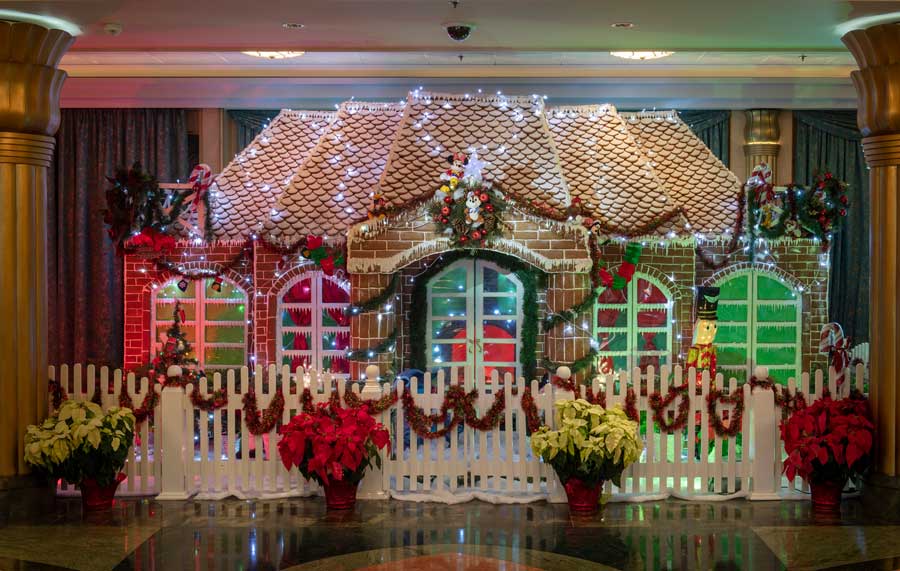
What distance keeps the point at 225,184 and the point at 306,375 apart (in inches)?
107

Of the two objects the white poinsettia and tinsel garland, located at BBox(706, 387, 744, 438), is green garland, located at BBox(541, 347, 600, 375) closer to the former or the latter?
tinsel garland, located at BBox(706, 387, 744, 438)

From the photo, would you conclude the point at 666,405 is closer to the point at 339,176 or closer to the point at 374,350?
the point at 374,350

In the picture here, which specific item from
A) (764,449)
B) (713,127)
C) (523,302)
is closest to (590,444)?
(764,449)

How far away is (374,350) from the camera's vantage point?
11547 millimetres

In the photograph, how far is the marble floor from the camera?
7172 millimetres

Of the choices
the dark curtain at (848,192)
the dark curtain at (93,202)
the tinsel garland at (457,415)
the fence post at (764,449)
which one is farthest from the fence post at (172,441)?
the dark curtain at (848,192)

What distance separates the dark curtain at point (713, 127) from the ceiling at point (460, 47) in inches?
15.1

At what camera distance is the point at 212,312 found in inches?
512

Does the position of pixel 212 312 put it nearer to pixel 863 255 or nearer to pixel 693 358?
pixel 693 358

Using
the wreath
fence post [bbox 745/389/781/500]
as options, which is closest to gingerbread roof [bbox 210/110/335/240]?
the wreath

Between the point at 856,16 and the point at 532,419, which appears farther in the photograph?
the point at 532,419

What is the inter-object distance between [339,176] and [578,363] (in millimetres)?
3794

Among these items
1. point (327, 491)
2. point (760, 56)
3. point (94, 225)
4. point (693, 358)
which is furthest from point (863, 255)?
point (94, 225)

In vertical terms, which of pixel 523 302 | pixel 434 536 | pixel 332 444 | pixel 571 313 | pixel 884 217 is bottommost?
pixel 434 536
